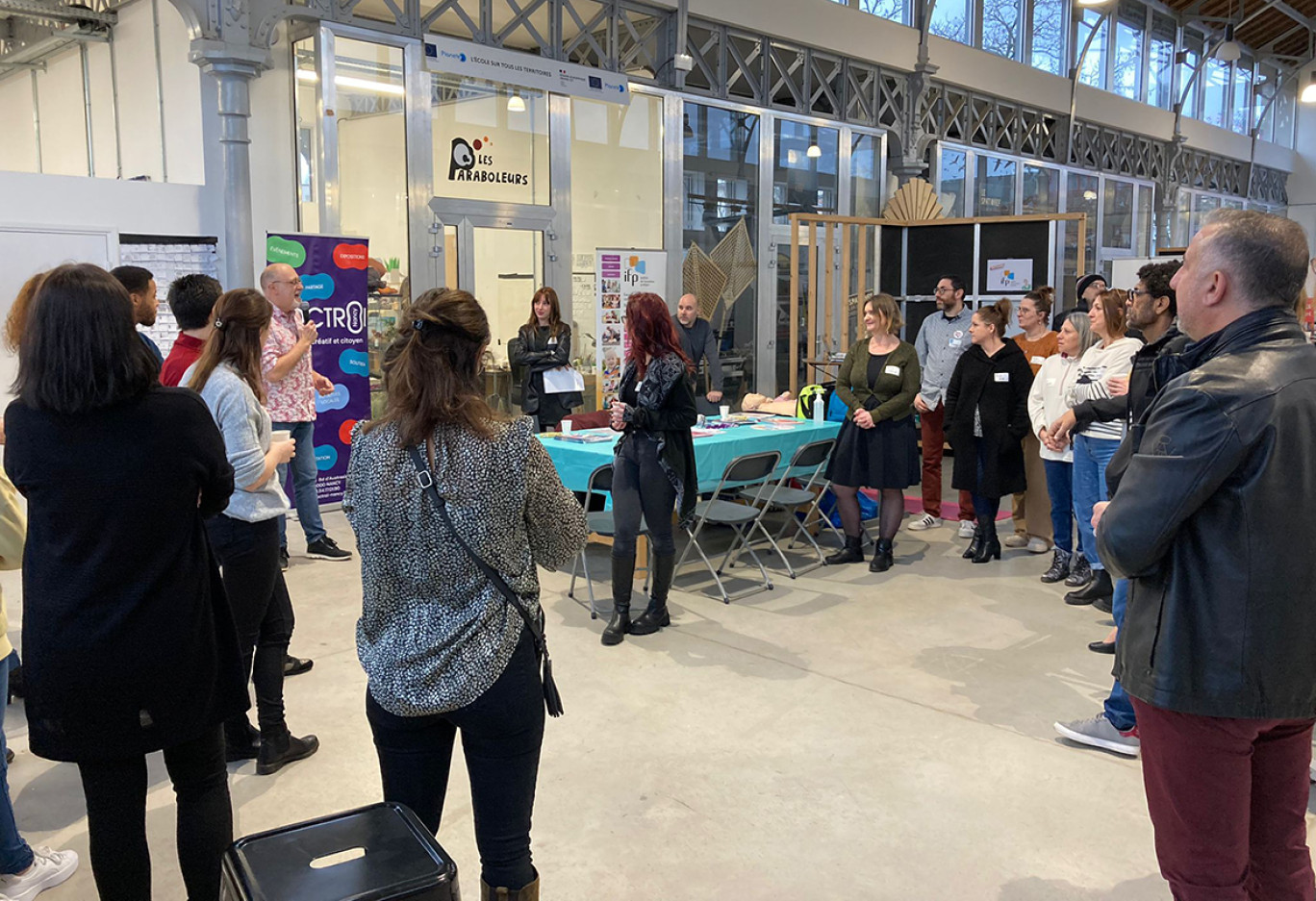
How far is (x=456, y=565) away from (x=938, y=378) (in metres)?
6.08

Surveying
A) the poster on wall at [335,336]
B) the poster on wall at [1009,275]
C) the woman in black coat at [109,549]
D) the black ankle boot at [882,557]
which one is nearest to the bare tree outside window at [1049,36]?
the poster on wall at [1009,275]

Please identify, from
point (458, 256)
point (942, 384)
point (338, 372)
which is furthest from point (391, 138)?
point (942, 384)

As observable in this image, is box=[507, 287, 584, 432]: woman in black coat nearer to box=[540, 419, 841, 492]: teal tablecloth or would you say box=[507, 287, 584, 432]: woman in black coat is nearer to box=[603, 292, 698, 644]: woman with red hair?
box=[540, 419, 841, 492]: teal tablecloth

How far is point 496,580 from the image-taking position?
6.47ft

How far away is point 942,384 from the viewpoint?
7.50m

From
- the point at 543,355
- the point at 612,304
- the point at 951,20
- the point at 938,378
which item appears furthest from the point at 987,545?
the point at 951,20

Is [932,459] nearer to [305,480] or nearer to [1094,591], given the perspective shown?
[1094,591]

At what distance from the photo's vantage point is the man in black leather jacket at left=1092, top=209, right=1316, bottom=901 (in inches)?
71.6

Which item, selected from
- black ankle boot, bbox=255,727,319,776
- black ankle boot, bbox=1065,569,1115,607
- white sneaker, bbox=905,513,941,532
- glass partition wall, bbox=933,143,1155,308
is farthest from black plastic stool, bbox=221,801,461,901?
glass partition wall, bbox=933,143,1155,308

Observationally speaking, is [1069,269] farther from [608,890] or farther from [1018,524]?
[608,890]

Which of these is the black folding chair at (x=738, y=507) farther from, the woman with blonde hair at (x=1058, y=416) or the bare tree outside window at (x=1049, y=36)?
the bare tree outside window at (x=1049, y=36)

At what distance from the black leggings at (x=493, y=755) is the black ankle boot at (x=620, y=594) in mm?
2583

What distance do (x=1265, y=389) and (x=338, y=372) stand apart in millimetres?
6373

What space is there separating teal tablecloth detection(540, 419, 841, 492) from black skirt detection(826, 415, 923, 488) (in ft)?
0.69
